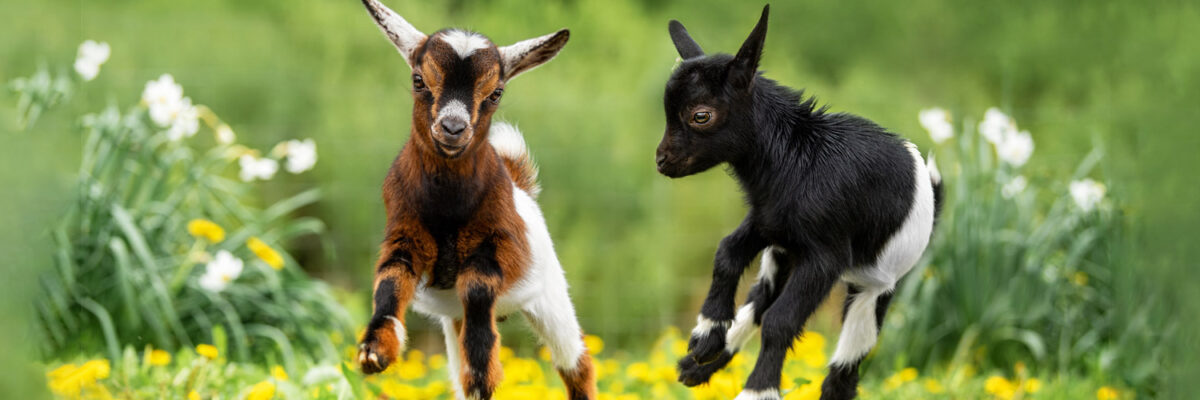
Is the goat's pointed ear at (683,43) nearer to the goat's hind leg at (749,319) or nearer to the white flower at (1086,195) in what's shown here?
the goat's hind leg at (749,319)

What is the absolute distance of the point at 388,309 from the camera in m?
2.47

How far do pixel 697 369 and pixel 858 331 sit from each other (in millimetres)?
451

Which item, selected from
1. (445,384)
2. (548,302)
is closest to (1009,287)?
(445,384)

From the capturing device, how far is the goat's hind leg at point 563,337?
2938 millimetres

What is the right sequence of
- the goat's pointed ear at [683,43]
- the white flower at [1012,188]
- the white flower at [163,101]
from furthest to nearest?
the white flower at [1012,188], the white flower at [163,101], the goat's pointed ear at [683,43]

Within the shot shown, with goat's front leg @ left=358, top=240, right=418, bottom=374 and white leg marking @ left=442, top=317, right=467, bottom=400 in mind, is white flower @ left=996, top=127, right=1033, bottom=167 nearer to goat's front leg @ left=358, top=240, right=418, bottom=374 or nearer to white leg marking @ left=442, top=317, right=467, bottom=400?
white leg marking @ left=442, top=317, right=467, bottom=400

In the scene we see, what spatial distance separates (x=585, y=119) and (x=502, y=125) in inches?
206

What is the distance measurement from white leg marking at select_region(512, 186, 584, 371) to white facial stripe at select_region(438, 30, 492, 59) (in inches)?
18.7

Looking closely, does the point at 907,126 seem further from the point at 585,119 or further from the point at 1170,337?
the point at 1170,337

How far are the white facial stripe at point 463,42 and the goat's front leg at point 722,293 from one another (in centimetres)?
81

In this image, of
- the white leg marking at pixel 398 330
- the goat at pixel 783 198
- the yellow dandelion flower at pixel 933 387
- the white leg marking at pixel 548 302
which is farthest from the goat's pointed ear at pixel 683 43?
the yellow dandelion flower at pixel 933 387

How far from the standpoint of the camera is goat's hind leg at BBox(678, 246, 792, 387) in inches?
109

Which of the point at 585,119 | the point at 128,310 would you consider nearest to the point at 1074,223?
the point at 585,119

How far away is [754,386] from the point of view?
2529 mm
